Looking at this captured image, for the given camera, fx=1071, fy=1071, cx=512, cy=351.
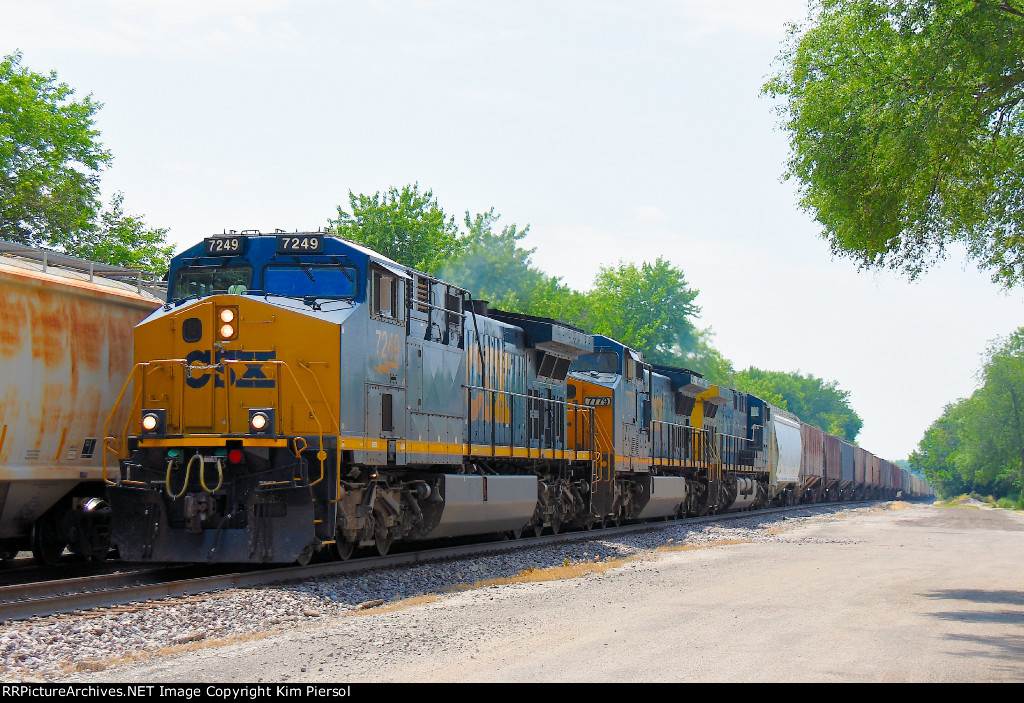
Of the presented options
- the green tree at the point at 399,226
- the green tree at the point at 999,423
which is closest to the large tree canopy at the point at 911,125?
the green tree at the point at 399,226

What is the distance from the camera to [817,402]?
165 meters

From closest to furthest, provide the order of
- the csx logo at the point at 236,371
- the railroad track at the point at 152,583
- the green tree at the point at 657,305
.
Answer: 1. the railroad track at the point at 152,583
2. the csx logo at the point at 236,371
3. the green tree at the point at 657,305

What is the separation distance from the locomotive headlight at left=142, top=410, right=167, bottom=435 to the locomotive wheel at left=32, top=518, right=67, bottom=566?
2.37m

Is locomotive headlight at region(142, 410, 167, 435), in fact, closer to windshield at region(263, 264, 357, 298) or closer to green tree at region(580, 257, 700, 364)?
windshield at region(263, 264, 357, 298)

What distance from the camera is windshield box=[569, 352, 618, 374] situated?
23.8 m

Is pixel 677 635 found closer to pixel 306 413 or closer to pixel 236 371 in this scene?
pixel 306 413

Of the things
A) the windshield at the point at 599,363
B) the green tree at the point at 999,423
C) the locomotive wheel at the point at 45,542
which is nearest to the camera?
the locomotive wheel at the point at 45,542

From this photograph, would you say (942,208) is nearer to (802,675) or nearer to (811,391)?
(802,675)

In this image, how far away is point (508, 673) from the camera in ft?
22.4

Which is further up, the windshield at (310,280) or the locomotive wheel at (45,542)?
the windshield at (310,280)

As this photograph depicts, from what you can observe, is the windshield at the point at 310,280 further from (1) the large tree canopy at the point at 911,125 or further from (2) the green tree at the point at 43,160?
(2) the green tree at the point at 43,160

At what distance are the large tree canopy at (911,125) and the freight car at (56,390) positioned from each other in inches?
365

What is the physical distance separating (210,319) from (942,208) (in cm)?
933

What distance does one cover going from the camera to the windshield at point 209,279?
517 inches
